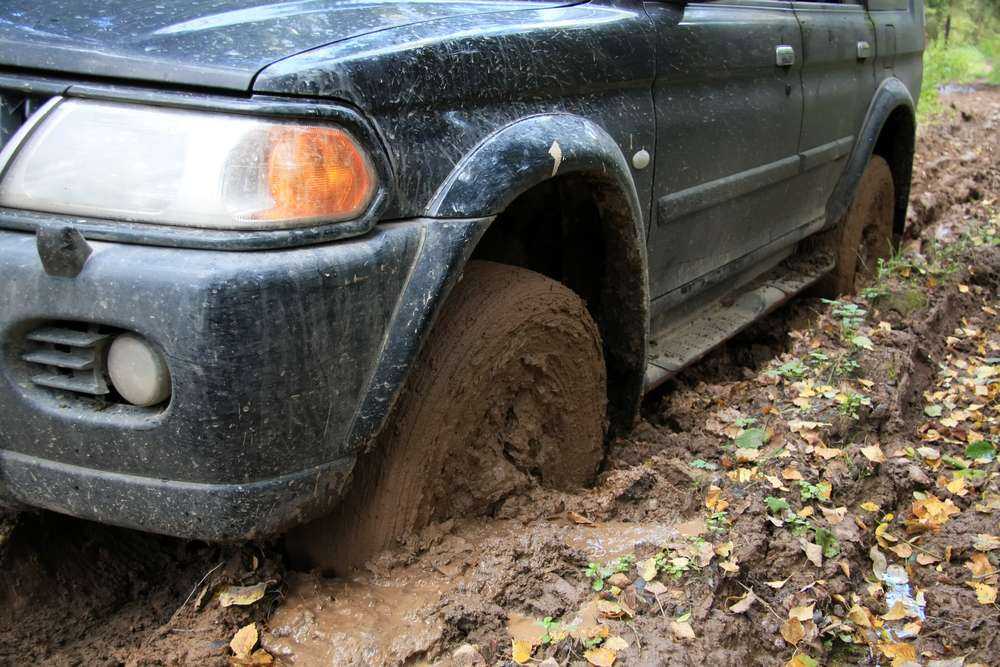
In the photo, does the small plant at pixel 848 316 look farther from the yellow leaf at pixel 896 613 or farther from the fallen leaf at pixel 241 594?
the fallen leaf at pixel 241 594

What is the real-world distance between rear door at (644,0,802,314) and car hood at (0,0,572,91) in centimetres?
101

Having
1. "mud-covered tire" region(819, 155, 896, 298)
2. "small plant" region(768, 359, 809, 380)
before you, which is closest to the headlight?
"small plant" region(768, 359, 809, 380)

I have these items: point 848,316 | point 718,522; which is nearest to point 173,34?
point 718,522

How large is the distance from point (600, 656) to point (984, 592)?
3.66 feet

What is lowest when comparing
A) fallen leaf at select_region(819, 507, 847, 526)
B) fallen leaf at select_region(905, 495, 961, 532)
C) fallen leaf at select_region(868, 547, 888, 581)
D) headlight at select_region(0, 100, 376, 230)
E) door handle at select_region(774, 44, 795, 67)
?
fallen leaf at select_region(905, 495, 961, 532)

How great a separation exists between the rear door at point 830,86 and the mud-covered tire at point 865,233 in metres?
0.36

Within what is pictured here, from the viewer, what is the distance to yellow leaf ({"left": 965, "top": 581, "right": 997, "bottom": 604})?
2.40 meters

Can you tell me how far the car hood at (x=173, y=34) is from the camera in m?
1.72

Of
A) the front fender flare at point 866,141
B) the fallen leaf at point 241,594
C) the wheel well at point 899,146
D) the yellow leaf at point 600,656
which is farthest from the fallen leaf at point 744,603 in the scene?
the wheel well at point 899,146

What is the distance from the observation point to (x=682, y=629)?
206cm

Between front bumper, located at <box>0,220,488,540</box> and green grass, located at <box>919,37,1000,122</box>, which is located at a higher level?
front bumper, located at <box>0,220,488,540</box>

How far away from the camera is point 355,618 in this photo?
6.58ft

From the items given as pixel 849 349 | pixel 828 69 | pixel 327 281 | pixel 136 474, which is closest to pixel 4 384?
pixel 136 474

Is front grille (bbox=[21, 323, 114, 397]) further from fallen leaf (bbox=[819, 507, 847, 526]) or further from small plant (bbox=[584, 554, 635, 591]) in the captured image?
fallen leaf (bbox=[819, 507, 847, 526])
